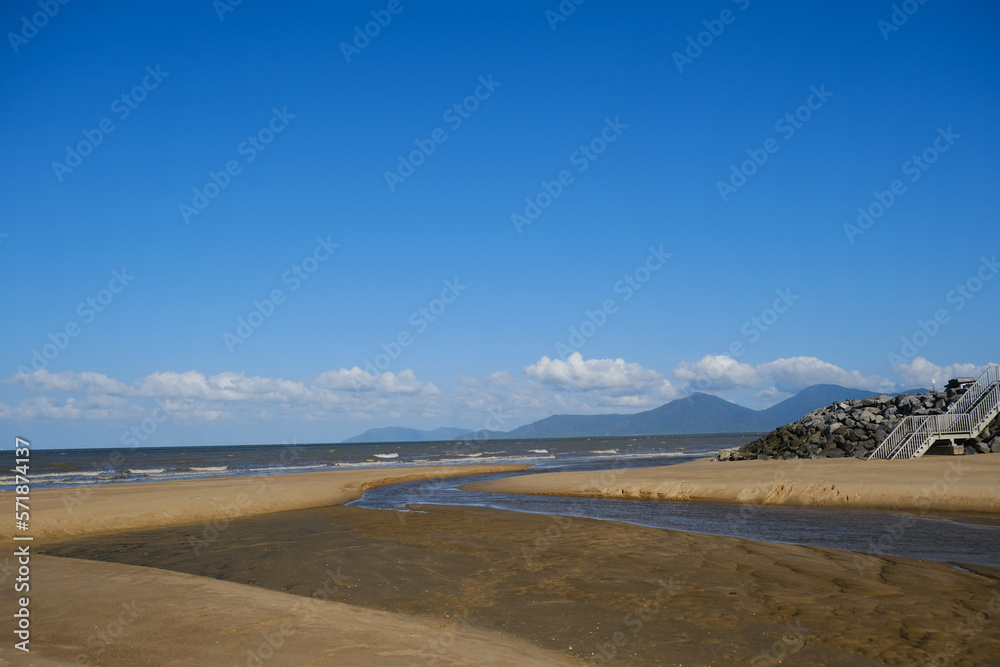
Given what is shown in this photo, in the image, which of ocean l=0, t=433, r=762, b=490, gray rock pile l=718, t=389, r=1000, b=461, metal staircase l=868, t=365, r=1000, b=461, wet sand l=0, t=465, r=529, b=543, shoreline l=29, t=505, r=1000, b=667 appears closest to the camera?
shoreline l=29, t=505, r=1000, b=667

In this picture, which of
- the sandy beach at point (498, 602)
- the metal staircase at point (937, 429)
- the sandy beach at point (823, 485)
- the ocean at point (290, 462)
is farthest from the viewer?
the ocean at point (290, 462)

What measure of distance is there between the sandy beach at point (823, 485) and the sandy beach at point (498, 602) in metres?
7.92

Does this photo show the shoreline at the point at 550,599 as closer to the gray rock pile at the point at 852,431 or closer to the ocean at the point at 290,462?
the gray rock pile at the point at 852,431

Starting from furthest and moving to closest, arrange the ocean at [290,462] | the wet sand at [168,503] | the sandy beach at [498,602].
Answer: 1. the ocean at [290,462]
2. the wet sand at [168,503]
3. the sandy beach at [498,602]

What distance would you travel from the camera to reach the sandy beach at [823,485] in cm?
1800

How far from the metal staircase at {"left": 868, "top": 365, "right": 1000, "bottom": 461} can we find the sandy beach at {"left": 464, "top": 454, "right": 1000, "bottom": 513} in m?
1.68

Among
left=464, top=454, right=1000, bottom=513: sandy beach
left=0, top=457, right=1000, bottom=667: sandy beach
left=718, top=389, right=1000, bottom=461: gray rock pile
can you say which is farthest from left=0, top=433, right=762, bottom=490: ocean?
left=0, top=457, right=1000, bottom=667: sandy beach

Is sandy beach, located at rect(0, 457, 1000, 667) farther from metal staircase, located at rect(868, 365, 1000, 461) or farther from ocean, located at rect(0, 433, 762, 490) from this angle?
ocean, located at rect(0, 433, 762, 490)

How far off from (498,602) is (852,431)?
32903 mm

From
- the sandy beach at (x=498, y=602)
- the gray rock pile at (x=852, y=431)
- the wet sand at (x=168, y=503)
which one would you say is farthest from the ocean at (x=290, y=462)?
the sandy beach at (x=498, y=602)

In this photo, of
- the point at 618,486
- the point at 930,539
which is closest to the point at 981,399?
the point at 618,486

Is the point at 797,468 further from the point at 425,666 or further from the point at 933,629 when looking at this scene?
the point at 425,666

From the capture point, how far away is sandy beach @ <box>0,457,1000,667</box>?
6734 millimetres

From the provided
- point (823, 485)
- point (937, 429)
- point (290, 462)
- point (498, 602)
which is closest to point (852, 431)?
point (937, 429)
